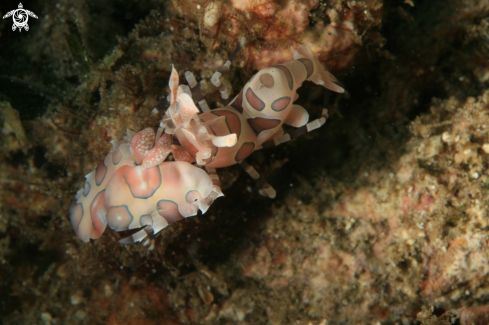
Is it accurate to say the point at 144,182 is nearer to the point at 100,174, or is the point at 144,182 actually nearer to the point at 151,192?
the point at 151,192

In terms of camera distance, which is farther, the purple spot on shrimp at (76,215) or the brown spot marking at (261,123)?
the brown spot marking at (261,123)

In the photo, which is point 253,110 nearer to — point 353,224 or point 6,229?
point 353,224

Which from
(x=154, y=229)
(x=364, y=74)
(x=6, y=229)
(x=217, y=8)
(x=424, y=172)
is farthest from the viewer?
(x=6, y=229)

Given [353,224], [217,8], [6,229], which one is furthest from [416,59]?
[6,229]

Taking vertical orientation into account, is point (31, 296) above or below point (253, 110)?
below

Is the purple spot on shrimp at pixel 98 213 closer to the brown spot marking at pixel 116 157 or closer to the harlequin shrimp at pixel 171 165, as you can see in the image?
the harlequin shrimp at pixel 171 165

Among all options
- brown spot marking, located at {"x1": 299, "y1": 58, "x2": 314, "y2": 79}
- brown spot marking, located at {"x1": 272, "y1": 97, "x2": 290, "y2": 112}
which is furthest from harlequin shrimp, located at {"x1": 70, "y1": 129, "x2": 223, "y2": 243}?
brown spot marking, located at {"x1": 299, "y1": 58, "x2": 314, "y2": 79}

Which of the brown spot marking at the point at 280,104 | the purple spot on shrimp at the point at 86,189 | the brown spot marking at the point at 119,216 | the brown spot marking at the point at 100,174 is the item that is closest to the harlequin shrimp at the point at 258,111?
the brown spot marking at the point at 280,104

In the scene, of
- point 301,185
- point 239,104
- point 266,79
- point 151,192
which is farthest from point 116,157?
point 301,185
